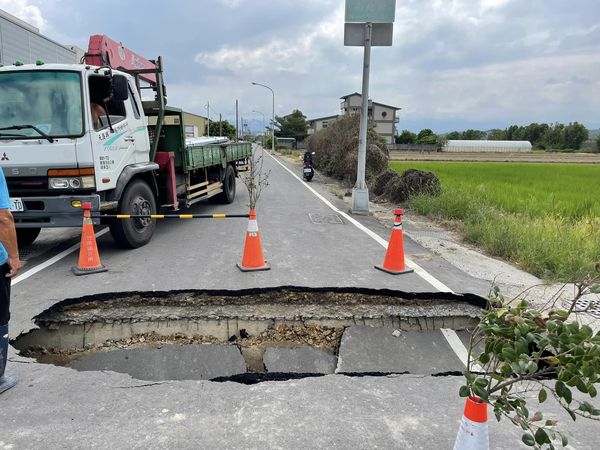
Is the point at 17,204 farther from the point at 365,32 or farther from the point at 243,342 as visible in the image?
the point at 365,32

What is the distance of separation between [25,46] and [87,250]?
770 cm

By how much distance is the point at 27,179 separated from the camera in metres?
5.46

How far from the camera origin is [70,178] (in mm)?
5453

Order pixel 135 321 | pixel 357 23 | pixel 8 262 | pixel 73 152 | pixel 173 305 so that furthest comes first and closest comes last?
pixel 357 23
pixel 73 152
pixel 173 305
pixel 135 321
pixel 8 262

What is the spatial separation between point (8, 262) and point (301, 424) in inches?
89.3

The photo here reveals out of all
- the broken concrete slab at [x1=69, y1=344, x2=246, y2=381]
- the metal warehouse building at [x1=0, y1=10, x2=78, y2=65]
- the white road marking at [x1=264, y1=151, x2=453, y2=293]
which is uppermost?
the metal warehouse building at [x1=0, y1=10, x2=78, y2=65]

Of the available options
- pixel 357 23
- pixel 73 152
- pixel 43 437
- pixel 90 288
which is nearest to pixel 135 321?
pixel 90 288

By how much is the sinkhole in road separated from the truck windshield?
8.23 feet

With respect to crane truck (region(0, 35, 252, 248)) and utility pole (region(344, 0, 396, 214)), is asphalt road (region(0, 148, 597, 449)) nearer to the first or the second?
crane truck (region(0, 35, 252, 248))

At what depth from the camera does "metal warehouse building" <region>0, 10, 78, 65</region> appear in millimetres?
9711

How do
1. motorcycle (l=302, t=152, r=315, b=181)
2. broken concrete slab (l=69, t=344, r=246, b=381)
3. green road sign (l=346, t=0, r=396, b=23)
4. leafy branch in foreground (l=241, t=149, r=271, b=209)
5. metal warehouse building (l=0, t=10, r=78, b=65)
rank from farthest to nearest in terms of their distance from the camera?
motorcycle (l=302, t=152, r=315, b=181) → green road sign (l=346, t=0, r=396, b=23) → metal warehouse building (l=0, t=10, r=78, b=65) → leafy branch in foreground (l=241, t=149, r=271, b=209) → broken concrete slab (l=69, t=344, r=246, b=381)

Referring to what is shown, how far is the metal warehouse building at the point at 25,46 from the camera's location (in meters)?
9.71

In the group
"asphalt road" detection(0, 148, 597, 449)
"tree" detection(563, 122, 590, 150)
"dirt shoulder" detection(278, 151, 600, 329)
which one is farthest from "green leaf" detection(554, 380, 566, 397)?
"tree" detection(563, 122, 590, 150)

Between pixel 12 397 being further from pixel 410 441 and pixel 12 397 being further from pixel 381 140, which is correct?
pixel 381 140
